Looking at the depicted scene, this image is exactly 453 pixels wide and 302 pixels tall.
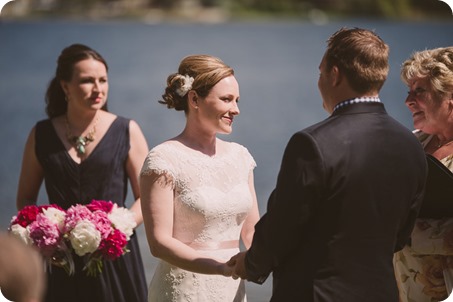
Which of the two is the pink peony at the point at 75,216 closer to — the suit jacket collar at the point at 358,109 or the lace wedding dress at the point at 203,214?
the lace wedding dress at the point at 203,214

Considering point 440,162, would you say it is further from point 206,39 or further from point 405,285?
point 206,39

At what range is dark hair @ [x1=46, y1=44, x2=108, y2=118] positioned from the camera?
5.16 meters

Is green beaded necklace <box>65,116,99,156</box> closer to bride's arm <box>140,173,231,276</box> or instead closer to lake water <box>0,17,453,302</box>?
bride's arm <box>140,173,231,276</box>

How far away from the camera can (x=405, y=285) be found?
168 inches

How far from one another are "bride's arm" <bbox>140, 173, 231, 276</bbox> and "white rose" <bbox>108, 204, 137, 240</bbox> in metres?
0.73

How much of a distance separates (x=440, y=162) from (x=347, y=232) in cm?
78

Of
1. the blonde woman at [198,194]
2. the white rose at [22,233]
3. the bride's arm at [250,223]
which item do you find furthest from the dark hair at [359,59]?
the white rose at [22,233]

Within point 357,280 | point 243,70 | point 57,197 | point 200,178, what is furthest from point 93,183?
point 243,70

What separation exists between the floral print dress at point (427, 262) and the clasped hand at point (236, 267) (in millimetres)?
764

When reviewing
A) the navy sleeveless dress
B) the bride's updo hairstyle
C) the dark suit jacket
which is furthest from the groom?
the navy sleeveless dress

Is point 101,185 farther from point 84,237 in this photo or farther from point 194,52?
point 194,52

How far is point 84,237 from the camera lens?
4.52 meters

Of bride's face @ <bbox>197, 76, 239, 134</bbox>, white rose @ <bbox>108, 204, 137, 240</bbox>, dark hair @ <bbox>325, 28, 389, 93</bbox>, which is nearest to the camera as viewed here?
dark hair @ <bbox>325, 28, 389, 93</bbox>

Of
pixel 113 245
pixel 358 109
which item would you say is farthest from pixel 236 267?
pixel 113 245
